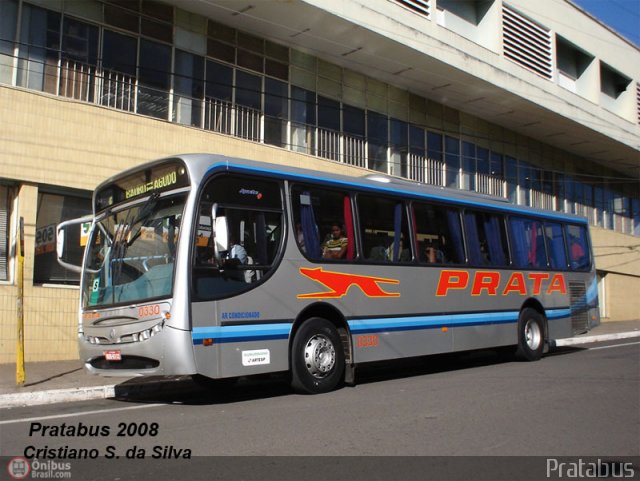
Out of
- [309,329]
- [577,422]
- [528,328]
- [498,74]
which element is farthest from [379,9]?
[577,422]

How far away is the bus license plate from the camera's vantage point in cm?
793

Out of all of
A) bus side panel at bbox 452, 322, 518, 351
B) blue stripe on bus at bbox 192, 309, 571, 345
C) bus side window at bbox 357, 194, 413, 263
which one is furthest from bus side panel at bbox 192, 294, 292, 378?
bus side panel at bbox 452, 322, 518, 351

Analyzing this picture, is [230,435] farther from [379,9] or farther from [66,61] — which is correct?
[379,9]

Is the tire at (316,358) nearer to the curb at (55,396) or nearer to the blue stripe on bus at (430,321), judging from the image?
the blue stripe on bus at (430,321)

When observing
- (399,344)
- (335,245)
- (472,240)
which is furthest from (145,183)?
(472,240)

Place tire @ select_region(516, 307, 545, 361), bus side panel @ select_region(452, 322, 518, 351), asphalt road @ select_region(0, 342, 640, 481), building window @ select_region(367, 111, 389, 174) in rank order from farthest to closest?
building window @ select_region(367, 111, 389, 174)
tire @ select_region(516, 307, 545, 361)
bus side panel @ select_region(452, 322, 518, 351)
asphalt road @ select_region(0, 342, 640, 481)

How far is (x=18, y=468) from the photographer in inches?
206

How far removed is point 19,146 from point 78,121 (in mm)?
1312

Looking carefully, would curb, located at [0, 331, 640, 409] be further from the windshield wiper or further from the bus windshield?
the windshield wiper

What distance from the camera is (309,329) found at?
8.72 m

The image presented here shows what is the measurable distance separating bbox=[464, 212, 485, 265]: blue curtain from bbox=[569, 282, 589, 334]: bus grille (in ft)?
11.6

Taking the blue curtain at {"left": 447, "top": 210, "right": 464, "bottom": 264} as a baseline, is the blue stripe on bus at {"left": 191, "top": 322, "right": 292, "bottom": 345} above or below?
below

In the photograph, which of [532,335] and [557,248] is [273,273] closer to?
[532,335]

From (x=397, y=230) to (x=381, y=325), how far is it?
5.24 feet
